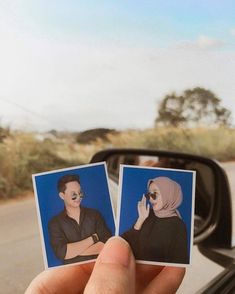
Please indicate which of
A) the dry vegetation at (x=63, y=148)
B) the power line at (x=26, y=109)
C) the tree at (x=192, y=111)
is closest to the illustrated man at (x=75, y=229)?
the dry vegetation at (x=63, y=148)

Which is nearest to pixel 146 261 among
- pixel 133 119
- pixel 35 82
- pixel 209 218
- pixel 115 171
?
pixel 115 171

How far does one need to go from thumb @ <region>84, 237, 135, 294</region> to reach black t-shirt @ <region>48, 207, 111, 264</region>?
0.11ft

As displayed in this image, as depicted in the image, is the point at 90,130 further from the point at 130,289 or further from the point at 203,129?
the point at 130,289

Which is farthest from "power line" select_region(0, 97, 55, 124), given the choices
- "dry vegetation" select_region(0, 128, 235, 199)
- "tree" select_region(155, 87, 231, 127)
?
"tree" select_region(155, 87, 231, 127)

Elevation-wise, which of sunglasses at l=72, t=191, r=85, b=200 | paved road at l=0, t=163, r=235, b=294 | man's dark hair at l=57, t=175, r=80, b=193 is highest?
man's dark hair at l=57, t=175, r=80, b=193

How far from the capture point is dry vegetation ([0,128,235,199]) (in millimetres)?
1104

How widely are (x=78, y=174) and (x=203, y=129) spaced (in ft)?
4.47

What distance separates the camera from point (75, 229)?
559 millimetres

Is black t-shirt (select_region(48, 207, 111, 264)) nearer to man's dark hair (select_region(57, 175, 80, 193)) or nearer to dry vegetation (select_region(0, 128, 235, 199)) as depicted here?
man's dark hair (select_region(57, 175, 80, 193))

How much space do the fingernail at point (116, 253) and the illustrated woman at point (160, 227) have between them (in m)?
0.02

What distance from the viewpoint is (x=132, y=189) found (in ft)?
1.81

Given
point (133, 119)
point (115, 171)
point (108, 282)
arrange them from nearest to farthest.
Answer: point (108, 282), point (115, 171), point (133, 119)

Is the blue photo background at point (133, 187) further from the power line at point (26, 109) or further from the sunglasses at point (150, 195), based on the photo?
the power line at point (26, 109)

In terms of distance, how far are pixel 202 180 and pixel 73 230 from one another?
0.67 meters
